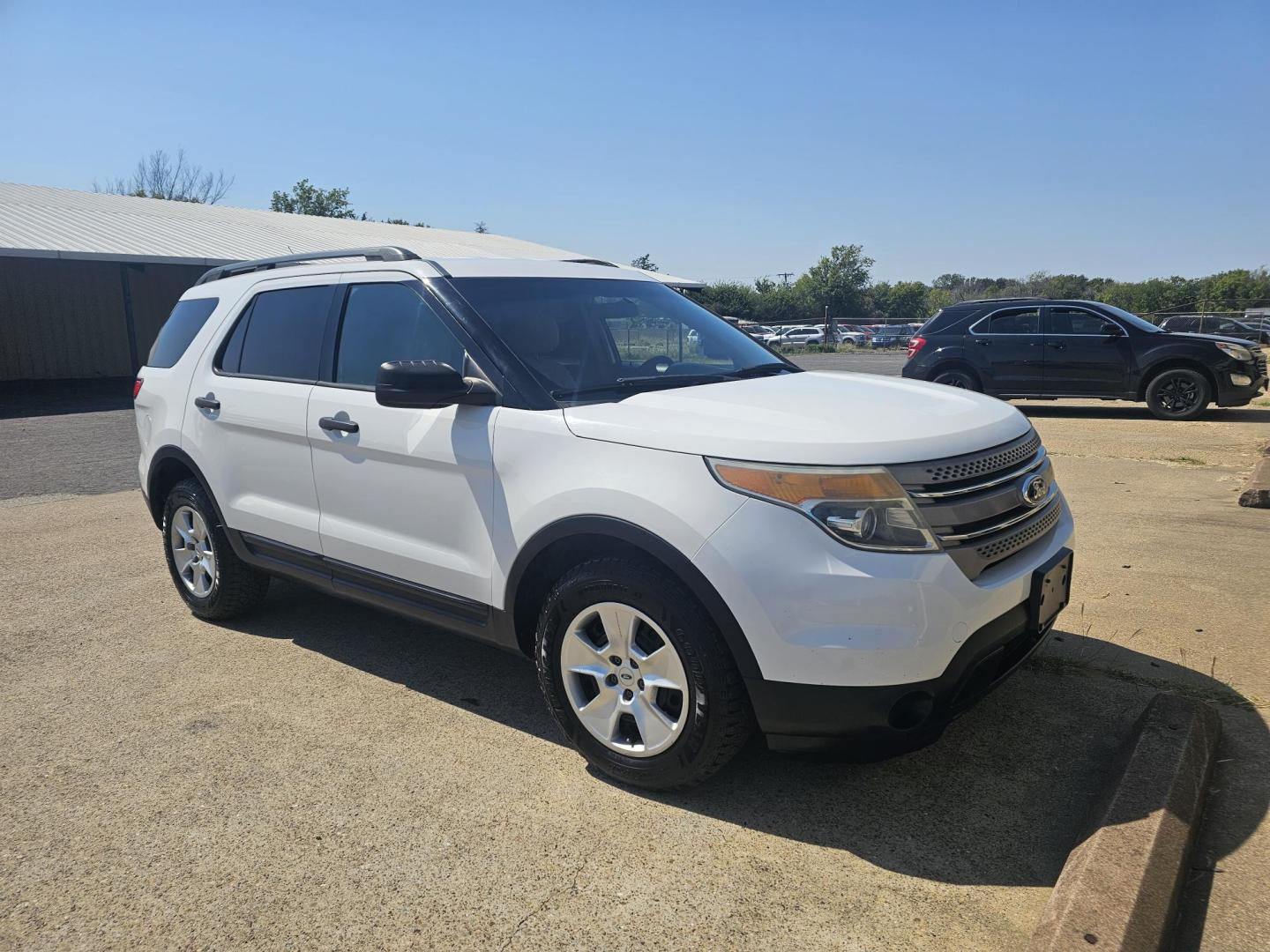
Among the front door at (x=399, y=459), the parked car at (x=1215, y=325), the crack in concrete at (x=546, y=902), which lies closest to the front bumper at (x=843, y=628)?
the crack in concrete at (x=546, y=902)

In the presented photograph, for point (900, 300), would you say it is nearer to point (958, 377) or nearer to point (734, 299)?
point (734, 299)

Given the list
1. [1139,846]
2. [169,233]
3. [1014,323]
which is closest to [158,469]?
[1139,846]

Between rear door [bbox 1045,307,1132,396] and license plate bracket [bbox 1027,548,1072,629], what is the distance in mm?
10854

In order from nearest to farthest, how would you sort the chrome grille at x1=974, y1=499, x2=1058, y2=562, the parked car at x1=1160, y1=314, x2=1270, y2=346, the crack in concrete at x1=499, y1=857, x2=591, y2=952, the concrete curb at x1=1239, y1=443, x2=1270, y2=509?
1. the crack in concrete at x1=499, y1=857, x2=591, y2=952
2. the chrome grille at x1=974, y1=499, x2=1058, y2=562
3. the concrete curb at x1=1239, y1=443, x2=1270, y2=509
4. the parked car at x1=1160, y1=314, x2=1270, y2=346

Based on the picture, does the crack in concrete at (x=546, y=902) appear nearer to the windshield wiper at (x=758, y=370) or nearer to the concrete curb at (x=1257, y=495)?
the windshield wiper at (x=758, y=370)

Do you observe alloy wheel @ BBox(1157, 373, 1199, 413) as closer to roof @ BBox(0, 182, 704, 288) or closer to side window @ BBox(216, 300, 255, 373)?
roof @ BBox(0, 182, 704, 288)

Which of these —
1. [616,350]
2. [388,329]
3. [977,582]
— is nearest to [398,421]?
[388,329]

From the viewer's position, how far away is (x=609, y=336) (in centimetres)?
407

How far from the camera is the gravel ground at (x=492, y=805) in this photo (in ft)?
8.09

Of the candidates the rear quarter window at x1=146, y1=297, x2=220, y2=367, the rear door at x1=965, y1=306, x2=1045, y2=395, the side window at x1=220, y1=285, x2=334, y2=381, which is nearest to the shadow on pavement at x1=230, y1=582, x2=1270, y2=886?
the side window at x1=220, y1=285, x2=334, y2=381

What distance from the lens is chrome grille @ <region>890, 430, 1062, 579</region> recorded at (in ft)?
8.95

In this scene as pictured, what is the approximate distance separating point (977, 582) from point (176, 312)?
4.56 metres

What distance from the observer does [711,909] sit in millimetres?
2498

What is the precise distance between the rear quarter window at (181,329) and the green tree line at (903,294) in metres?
41.8
